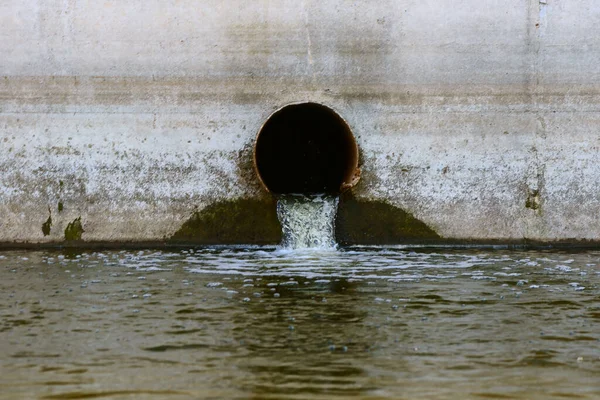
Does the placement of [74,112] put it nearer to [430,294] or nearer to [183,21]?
[183,21]

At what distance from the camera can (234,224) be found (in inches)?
306

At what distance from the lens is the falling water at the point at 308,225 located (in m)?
7.77

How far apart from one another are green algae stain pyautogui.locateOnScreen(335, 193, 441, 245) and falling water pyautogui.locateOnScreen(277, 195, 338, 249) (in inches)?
3.3

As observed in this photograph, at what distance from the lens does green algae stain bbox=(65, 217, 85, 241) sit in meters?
7.75

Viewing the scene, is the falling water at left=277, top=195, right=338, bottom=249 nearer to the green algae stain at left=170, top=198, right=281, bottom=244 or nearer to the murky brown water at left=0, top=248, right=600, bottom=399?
the green algae stain at left=170, top=198, right=281, bottom=244

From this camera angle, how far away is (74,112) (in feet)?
25.6

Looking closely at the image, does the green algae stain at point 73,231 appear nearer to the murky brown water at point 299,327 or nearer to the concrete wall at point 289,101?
the concrete wall at point 289,101

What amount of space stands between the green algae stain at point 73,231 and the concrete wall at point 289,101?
0.18ft

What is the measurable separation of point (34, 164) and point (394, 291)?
3882mm

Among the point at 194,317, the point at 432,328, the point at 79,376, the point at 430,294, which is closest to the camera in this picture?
the point at 79,376

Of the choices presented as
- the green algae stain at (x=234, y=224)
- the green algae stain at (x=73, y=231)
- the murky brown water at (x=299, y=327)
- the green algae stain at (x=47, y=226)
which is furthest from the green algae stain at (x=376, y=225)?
the green algae stain at (x=47, y=226)

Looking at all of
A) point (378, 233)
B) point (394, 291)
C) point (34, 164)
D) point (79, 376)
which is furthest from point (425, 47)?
point (79, 376)

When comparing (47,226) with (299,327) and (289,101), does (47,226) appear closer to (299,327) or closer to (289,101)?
(289,101)

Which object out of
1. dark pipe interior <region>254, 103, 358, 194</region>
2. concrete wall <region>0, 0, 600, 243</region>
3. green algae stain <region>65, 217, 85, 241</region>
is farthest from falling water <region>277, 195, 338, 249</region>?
green algae stain <region>65, 217, 85, 241</region>
